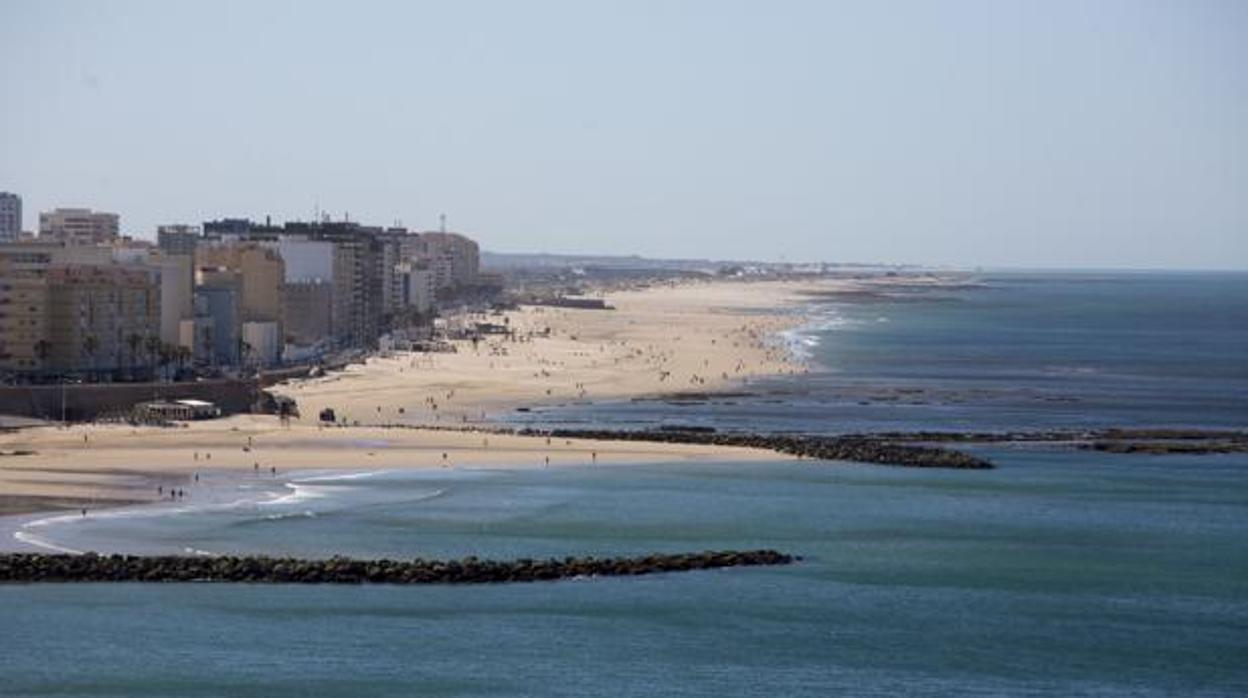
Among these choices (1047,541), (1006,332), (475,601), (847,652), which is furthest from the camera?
(1006,332)

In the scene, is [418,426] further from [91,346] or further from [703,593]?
[703,593]

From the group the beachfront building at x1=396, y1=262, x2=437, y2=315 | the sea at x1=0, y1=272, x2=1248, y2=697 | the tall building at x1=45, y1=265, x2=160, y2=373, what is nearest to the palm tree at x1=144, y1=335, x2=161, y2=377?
the tall building at x1=45, y1=265, x2=160, y2=373

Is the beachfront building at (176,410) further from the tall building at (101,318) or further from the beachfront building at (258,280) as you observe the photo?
the beachfront building at (258,280)

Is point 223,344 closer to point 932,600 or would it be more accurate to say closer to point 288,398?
point 288,398

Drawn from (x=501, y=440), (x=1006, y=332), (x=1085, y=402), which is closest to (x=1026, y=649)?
(x=501, y=440)

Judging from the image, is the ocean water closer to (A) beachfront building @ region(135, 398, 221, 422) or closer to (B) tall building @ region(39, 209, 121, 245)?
(A) beachfront building @ region(135, 398, 221, 422)

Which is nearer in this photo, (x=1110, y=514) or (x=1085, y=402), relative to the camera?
(x=1110, y=514)
